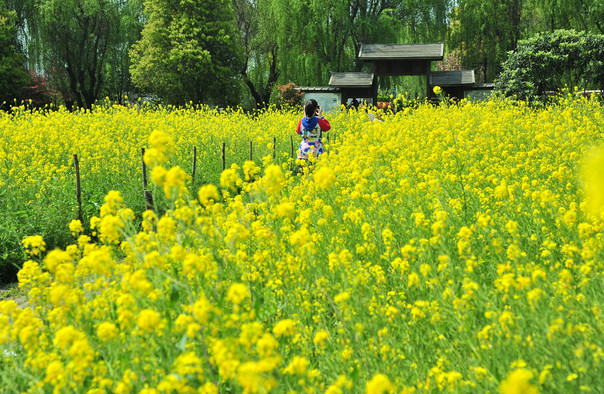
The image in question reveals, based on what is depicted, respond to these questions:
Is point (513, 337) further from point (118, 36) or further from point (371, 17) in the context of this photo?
point (118, 36)

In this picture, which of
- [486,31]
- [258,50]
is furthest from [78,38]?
[486,31]

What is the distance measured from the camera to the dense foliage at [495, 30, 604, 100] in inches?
510

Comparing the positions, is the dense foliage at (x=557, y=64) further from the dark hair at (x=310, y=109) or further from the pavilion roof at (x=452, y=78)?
the pavilion roof at (x=452, y=78)

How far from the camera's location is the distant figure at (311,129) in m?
7.47

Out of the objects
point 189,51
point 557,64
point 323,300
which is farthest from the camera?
point 189,51

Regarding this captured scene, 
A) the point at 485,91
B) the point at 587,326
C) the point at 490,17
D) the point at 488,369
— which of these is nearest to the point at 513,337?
the point at 488,369

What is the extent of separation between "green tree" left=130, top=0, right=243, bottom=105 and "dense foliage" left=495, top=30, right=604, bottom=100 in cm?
1555

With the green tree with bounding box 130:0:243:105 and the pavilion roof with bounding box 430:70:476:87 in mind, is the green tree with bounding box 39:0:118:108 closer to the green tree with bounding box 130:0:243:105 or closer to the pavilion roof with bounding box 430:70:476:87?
the green tree with bounding box 130:0:243:105

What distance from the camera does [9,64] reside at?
24.2 metres

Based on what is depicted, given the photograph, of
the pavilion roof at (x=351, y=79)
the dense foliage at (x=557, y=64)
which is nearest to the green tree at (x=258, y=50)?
the pavilion roof at (x=351, y=79)

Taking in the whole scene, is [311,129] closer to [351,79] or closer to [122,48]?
[351,79]

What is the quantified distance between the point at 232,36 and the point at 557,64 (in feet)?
57.6

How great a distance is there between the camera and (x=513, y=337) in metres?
2.14

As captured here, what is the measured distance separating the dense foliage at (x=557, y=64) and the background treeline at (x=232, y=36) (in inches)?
456
